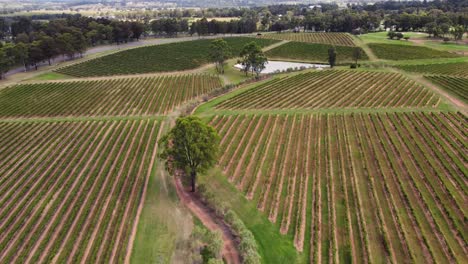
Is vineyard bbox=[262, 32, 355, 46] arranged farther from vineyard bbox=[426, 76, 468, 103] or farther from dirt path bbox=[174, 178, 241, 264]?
dirt path bbox=[174, 178, 241, 264]

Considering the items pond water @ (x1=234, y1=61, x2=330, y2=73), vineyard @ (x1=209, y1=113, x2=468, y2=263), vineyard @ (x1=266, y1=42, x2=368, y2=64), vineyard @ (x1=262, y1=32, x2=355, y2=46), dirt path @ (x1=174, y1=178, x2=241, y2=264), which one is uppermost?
vineyard @ (x1=262, y1=32, x2=355, y2=46)

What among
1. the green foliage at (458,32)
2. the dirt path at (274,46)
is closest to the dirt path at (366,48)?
the dirt path at (274,46)

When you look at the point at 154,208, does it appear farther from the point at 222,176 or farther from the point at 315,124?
the point at 315,124

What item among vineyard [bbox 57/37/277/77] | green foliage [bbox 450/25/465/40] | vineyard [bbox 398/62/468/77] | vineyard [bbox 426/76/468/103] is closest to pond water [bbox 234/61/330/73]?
vineyard [bbox 57/37/277/77]

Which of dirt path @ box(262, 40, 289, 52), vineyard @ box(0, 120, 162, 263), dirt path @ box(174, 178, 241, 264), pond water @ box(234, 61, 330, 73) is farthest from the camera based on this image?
dirt path @ box(262, 40, 289, 52)

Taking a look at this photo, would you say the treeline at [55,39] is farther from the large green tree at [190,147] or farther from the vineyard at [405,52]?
the vineyard at [405,52]

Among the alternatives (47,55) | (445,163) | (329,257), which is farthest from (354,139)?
(47,55)
